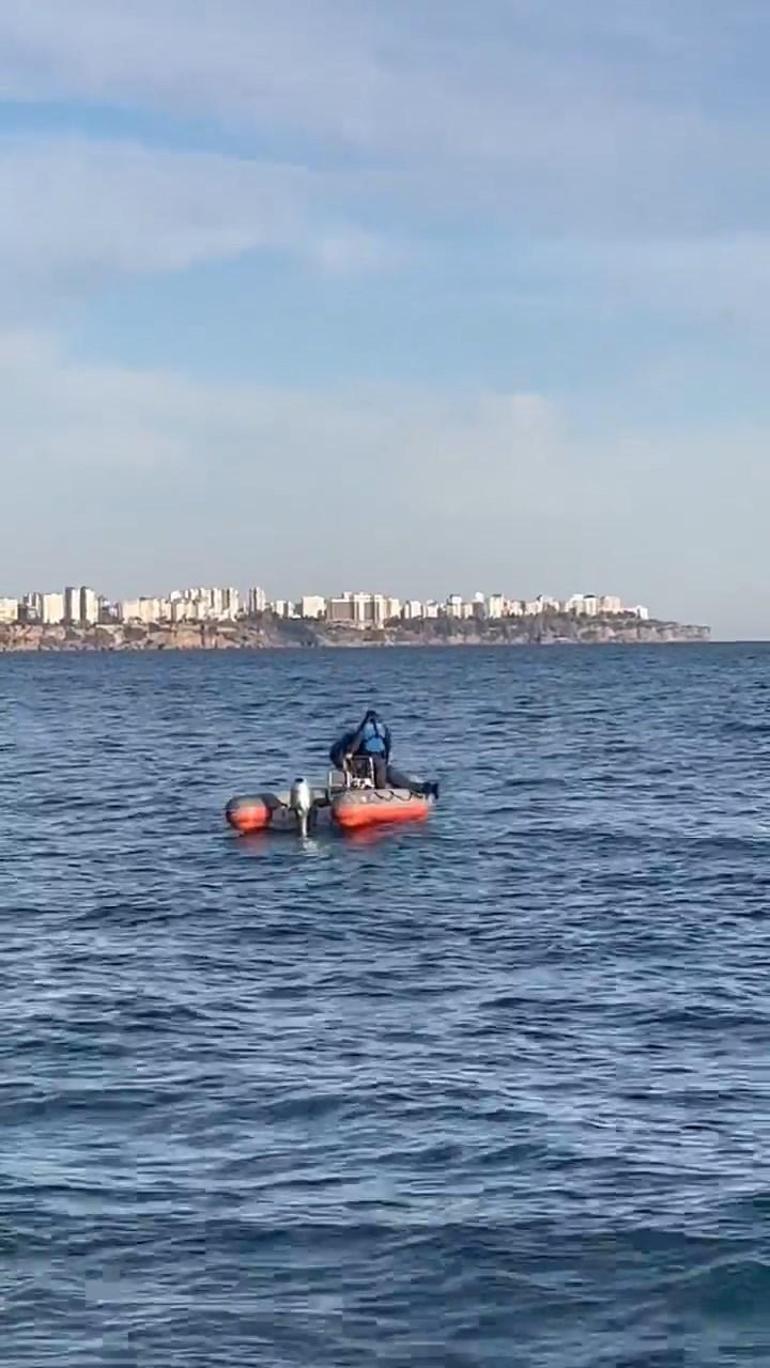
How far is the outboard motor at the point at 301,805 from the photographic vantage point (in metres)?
42.2

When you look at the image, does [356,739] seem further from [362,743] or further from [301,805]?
[301,805]

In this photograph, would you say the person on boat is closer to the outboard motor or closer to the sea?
the outboard motor

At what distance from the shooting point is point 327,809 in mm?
42906

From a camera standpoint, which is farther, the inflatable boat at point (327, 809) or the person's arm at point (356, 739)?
the person's arm at point (356, 739)

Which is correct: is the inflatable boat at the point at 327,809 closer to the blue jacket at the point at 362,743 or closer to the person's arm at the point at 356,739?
the blue jacket at the point at 362,743

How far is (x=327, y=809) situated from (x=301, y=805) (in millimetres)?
878

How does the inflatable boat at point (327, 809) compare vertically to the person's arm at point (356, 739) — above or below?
below

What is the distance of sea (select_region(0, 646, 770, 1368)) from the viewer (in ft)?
45.0

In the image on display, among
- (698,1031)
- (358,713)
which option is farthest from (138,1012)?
(358,713)

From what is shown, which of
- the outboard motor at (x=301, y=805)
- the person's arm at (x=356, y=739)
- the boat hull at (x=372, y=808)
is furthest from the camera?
the person's arm at (x=356, y=739)

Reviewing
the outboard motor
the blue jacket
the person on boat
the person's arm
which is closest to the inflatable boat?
the outboard motor

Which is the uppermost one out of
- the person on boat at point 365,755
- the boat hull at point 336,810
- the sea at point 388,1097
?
the person on boat at point 365,755

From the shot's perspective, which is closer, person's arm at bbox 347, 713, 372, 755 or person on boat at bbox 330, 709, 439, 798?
person's arm at bbox 347, 713, 372, 755

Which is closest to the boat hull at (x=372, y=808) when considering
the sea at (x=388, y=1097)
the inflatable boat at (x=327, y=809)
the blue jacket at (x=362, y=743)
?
Answer: the inflatable boat at (x=327, y=809)
